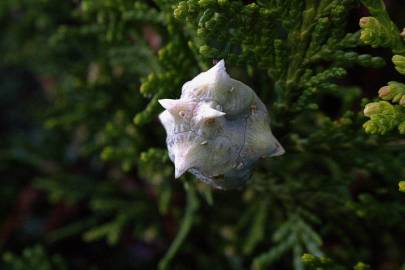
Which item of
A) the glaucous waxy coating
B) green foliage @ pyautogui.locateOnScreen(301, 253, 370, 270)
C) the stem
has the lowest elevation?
the stem

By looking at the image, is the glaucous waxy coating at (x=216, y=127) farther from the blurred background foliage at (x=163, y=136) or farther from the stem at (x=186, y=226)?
the stem at (x=186, y=226)

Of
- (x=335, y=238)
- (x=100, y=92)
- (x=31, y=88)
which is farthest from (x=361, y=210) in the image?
(x=31, y=88)

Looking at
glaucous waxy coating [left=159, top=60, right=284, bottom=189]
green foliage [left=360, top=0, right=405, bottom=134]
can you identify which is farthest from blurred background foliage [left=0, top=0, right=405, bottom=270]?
glaucous waxy coating [left=159, top=60, right=284, bottom=189]

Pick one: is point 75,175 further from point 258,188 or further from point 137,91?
point 258,188

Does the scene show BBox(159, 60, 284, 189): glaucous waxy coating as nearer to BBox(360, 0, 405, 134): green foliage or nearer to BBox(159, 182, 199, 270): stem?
BBox(360, 0, 405, 134): green foliage

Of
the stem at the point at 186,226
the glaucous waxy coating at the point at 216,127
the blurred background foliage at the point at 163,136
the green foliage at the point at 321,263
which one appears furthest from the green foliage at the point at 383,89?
the stem at the point at 186,226

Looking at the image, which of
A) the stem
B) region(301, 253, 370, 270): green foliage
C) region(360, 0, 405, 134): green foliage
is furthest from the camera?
the stem

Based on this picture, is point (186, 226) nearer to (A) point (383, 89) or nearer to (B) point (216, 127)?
(B) point (216, 127)
